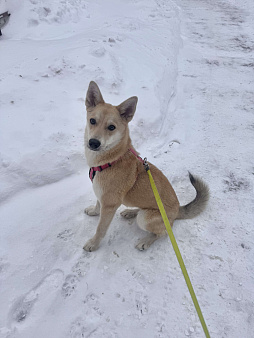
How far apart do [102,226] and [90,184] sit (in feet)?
3.72

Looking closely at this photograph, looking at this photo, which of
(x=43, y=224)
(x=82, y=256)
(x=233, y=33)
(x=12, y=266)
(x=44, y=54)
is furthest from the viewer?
(x=233, y=33)

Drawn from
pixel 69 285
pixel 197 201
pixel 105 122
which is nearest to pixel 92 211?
pixel 69 285

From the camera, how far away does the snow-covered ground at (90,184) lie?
2213 mm

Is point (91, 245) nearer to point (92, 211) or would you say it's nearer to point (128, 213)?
point (92, 211)

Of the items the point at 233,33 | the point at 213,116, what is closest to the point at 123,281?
the point at 213,116

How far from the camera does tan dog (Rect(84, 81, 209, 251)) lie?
2.43m

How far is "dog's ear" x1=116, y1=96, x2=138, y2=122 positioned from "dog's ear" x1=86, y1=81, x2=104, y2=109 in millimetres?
267

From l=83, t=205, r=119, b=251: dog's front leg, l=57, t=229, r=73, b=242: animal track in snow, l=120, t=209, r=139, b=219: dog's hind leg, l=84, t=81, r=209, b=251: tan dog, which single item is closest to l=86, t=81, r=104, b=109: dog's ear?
l=84, t=81, r=209, b=251: tan dog

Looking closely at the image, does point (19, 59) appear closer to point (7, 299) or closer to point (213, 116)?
point (213, 116)

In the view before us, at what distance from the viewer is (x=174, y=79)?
21.7ft

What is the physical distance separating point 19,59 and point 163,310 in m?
6.27

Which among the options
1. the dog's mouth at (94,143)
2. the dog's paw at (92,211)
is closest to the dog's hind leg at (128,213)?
the dog's paw at (92,211)

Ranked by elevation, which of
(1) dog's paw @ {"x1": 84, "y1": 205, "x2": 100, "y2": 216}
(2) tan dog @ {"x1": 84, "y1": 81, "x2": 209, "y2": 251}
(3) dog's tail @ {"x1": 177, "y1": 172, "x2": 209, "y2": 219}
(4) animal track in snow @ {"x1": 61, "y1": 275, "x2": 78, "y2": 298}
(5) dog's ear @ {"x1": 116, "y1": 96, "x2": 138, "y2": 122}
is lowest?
(4) animal track in snow @ {"x1": 61, "y1": 275, "x2": 78, "y2": 298}

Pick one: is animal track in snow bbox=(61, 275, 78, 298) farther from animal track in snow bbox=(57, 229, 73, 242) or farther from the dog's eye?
the dog's eye
